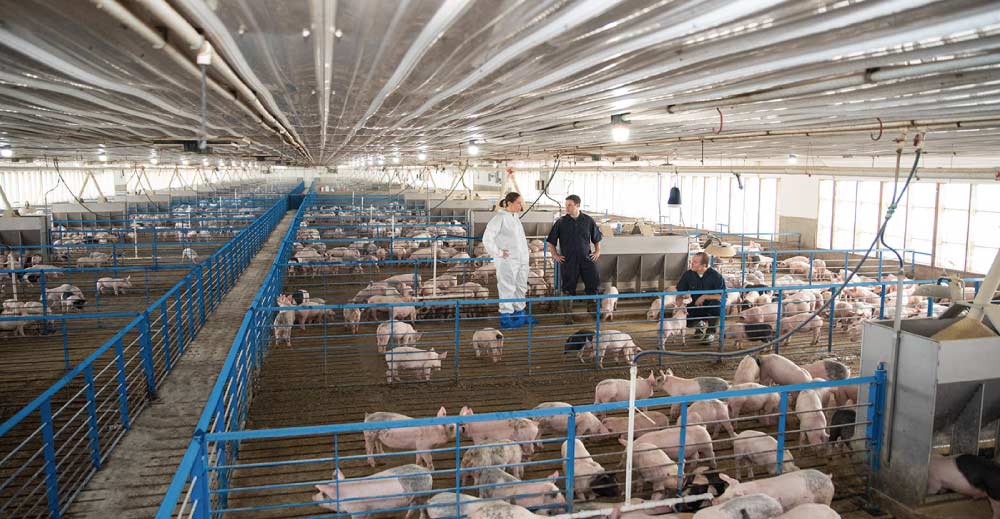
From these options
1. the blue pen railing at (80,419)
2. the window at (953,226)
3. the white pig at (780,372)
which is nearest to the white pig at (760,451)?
the white pig at (780,372)

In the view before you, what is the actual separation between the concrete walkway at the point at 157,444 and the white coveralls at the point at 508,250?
390cm

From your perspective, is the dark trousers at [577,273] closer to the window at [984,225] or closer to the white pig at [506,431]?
the white pig at [506,431]

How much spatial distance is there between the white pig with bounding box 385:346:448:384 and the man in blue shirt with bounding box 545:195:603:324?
2959 mm

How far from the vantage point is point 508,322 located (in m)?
9.24

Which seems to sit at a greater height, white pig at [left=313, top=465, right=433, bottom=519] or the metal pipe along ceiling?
the metal pipe along ceiling

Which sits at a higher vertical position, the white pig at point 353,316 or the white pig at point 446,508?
the white pig at point 353,316

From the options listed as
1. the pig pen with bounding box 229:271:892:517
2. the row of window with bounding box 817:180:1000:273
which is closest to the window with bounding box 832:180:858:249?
the row of window with bounding box 817:180:1000:273

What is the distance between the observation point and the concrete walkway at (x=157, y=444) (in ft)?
14.8

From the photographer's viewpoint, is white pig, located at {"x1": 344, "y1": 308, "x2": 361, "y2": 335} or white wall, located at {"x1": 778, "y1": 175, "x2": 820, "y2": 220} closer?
white pig, located at {"x1": 344, "y1": 308, "x2": 361, "y2": 335}

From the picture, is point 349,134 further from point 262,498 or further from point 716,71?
point 716,71

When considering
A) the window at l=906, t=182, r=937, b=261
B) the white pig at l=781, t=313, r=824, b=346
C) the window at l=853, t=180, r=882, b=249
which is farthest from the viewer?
the window at l=853, t=180, r=882, b=249

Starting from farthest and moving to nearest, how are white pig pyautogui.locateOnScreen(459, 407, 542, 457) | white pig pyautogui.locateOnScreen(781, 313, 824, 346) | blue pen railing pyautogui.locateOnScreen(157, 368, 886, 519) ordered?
white pig pyautogui.locateOnScreen(781, 313, 824, 346)
white pig pyautogui.locateOnScreen(459, 407, 542, 457)
blue pen railing pyautogui.locateOnScreen(157, 368, 886, 519)

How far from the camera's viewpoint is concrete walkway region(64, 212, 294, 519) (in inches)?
178

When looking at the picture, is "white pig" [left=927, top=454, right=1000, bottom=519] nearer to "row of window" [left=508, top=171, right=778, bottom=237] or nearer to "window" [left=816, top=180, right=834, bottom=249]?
"row of window" [left=508, top=171, right=778, bottom=237]
